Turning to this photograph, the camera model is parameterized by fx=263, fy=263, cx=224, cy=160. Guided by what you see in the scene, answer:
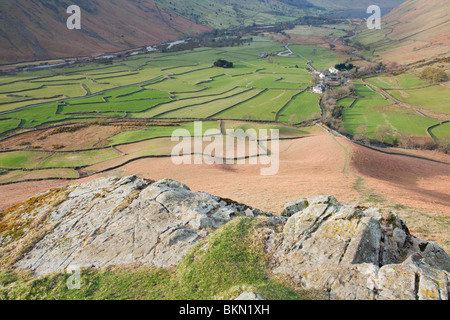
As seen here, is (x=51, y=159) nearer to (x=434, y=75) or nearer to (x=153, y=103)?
(x=153, y=103)

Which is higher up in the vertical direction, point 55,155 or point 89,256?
point 55,155

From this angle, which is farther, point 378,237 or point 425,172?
point 425,172

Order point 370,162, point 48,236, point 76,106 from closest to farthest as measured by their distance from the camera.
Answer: point 48,236 → point 370,162 → point 76,106

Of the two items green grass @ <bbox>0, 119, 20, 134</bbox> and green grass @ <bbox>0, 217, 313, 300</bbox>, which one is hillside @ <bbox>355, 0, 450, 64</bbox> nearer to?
green grass @ <bbox>0, 217, 313, 300</bbox>

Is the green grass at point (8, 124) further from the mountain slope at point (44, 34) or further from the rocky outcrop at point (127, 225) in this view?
the mountain slope at point (44, 34)

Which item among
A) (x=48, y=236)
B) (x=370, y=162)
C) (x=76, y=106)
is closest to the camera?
(x=48, y=236)

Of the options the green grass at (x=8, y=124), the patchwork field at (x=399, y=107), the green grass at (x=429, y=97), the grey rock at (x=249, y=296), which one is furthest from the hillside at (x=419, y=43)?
the green grass at (x=8, y=124)
